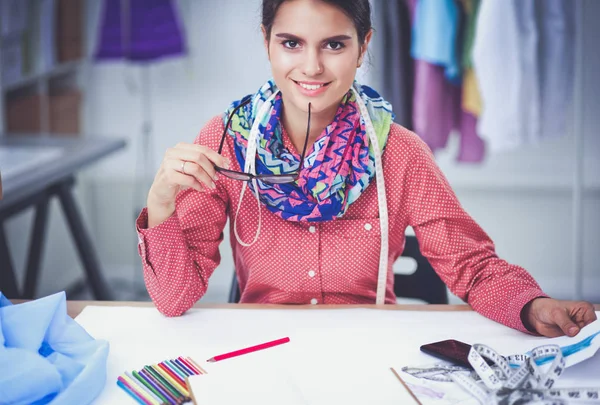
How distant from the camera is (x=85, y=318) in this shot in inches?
47.9

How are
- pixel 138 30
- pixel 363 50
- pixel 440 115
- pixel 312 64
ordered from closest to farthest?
pixel 312 64 → pixel 363 50 → pixel 440 115 → pixel 138 30

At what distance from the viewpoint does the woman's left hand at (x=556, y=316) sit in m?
1.13

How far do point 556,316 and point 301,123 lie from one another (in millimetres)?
562

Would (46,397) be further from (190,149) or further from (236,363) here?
(190,149)

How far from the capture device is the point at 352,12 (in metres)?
1.22

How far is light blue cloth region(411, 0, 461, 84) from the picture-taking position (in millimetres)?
2379

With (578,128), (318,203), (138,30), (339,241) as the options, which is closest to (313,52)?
(318,203)

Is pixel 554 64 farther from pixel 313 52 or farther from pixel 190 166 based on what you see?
pixel 190 166

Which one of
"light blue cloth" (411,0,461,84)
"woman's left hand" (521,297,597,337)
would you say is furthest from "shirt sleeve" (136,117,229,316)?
"light blue cloth" (411,0,461,84)

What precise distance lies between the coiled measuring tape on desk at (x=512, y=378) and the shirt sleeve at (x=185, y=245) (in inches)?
16.7

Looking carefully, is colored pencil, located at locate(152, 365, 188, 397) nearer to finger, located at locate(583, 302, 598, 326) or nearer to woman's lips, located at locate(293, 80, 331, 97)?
woman's lips, located at locate(293, 80, 331, 97)

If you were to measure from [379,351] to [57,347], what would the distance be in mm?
466

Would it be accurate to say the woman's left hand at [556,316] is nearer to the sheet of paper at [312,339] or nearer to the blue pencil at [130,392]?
the sheet of paper at [312,339]

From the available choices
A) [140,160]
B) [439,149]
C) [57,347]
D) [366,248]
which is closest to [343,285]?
[366,248]
